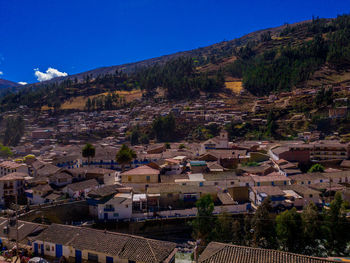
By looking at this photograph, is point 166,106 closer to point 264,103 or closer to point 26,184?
point 264,103

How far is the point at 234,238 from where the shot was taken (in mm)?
20922

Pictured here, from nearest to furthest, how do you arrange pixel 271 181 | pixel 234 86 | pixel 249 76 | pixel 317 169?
pixel 271 181, pixel 317 169, pixel 249 76, pixel 234 86

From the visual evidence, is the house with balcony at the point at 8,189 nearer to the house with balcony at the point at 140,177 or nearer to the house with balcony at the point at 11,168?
the house with balcony at the point at 11,168

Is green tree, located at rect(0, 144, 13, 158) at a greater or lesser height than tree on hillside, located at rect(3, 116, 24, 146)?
lesser

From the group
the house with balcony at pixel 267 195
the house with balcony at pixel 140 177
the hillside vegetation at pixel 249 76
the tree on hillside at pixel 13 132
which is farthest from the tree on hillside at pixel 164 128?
the house with balcony at pixel 267 195

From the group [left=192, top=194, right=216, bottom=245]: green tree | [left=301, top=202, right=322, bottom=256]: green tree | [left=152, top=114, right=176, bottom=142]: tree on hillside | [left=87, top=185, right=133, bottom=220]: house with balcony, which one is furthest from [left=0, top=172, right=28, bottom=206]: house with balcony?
[left=152, top=114, right=176, bottom=142]: tree on hillside

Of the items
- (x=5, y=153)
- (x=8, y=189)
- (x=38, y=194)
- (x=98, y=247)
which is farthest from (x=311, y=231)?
(x=5, y=153)

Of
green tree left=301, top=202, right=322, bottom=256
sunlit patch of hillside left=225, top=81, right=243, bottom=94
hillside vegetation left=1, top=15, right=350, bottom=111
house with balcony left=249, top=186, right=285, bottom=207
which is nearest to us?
green tree left=301, top=202, right=322, bottom=256

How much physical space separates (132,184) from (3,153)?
132 ft

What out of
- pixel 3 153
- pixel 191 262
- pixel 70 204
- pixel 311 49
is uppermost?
pixel 311 49

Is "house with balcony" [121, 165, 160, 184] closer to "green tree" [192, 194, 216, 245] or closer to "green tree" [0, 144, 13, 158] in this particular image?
"green tree" [192, 194, 216, 245]

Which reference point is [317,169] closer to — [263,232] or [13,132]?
[263,232]

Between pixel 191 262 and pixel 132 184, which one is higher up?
pixel 132 184

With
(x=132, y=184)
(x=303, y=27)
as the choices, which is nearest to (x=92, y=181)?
(x=132, y=184)
